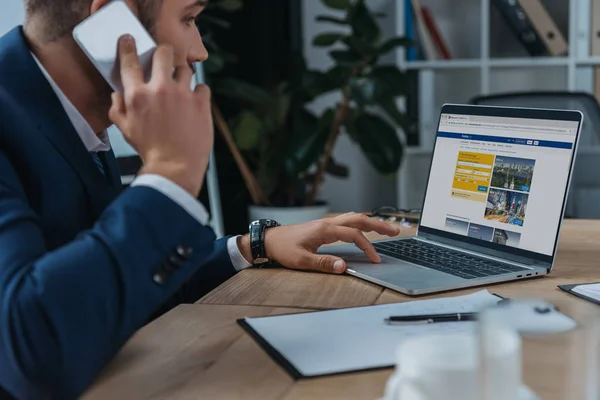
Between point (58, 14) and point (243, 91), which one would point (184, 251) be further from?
point (243, 91)

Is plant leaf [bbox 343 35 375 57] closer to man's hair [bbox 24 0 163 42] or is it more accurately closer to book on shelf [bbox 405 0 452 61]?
book on shelf [bbox 405 0 452 61]

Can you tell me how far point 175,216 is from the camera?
2.64 feet

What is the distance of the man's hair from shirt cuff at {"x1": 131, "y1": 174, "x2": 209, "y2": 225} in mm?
284

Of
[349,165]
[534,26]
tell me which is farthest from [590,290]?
[349,165]

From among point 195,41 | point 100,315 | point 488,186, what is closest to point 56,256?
point 100,315

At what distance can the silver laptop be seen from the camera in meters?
1.11

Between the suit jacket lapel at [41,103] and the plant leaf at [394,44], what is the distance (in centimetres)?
224

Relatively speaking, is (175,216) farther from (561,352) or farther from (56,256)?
(561,352)

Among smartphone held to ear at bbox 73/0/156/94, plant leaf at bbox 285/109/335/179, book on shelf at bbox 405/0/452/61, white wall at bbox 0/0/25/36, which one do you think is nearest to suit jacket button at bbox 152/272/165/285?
smartphone held to ear at bbox 73/0/156/94

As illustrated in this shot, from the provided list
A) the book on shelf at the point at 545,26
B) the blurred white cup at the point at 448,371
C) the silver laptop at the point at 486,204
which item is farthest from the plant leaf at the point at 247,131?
the blurred white cup at the point at 448,371

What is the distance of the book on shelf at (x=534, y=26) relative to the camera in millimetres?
3217

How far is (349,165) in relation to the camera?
3.69m

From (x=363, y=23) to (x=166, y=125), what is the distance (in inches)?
94.5

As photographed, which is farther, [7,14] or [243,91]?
[243,91]
